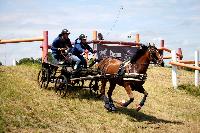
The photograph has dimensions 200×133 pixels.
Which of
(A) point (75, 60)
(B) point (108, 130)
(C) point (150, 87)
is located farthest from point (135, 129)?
(C) point (150, 87)

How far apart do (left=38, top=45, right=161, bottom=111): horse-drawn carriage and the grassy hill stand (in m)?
0.42

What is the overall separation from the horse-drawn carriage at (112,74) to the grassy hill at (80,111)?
16.4 inches

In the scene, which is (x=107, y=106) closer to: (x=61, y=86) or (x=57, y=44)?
(x=61, y=86)

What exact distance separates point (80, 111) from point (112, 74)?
1.86 meters

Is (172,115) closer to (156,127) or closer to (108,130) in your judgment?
(156,127)

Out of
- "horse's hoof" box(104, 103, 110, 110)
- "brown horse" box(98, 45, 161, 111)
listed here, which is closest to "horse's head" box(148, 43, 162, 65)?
"brown horse" box(98, 45, 161, 111)

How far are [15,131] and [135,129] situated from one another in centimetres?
385

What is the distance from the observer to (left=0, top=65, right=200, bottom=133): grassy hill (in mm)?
11906

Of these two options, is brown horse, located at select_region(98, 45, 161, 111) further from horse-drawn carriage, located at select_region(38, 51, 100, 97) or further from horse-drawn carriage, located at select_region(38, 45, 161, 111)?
horse-drawn carriage, located at select_region(38, 51, 100, 97)

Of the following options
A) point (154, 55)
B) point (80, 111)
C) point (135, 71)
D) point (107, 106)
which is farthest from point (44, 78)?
point (154, 55)

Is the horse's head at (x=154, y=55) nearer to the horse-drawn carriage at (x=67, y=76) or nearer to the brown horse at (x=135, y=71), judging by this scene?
the brown horse at (x=135, y=71)

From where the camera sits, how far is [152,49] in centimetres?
1437

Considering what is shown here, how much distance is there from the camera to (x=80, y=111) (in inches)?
550

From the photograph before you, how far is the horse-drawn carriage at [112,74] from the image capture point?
14172 mm
